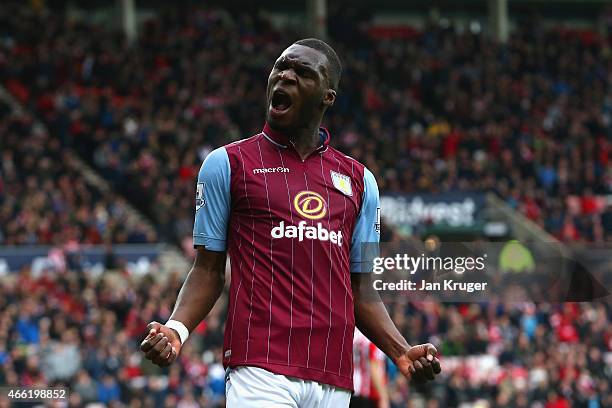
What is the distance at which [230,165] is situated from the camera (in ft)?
14.3

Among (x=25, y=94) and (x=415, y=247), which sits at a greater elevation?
(x=25, y=94)

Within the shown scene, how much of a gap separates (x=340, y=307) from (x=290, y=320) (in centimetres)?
21

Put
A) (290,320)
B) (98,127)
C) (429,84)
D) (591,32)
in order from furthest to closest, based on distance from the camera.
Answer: (591,32) < (429,84) < (98,127) < (290,320)

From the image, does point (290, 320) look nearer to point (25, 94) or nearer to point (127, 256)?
point (127, 256)

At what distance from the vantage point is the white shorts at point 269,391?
4125 millimetres

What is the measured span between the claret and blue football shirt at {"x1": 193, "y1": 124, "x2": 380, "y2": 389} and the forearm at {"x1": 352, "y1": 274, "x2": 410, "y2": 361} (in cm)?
12

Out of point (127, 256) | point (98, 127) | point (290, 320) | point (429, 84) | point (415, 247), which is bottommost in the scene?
point (290, 320)

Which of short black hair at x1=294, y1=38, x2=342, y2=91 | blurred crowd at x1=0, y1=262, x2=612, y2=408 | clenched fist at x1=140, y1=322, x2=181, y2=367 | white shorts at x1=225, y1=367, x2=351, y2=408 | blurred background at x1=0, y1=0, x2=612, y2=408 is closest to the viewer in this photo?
clenched fist at x1=140, y1=322, x2=181, y2=367

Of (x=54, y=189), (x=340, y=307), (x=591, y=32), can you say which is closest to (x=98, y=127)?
(x=54, y=189)

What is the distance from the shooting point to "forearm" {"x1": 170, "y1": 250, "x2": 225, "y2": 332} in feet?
14.0

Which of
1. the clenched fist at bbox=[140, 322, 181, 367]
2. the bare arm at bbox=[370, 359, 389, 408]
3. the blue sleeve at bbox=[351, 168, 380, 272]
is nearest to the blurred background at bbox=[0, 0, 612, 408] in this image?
the bare arm at bbox=[370, 359, 389, 408]

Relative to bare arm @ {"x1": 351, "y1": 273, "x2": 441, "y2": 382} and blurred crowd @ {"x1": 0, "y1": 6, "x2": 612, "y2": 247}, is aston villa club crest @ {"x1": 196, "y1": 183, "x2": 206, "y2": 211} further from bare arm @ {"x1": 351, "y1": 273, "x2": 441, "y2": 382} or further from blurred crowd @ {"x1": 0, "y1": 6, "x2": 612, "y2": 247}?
blurred crowd @ {"x1": 0, "y1": 6, "x2": 612, "y2": 247}

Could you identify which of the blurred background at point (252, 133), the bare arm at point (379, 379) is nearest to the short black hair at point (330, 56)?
the bare arm at point (379, 379)

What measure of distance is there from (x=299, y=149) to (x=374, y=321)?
674 mm
